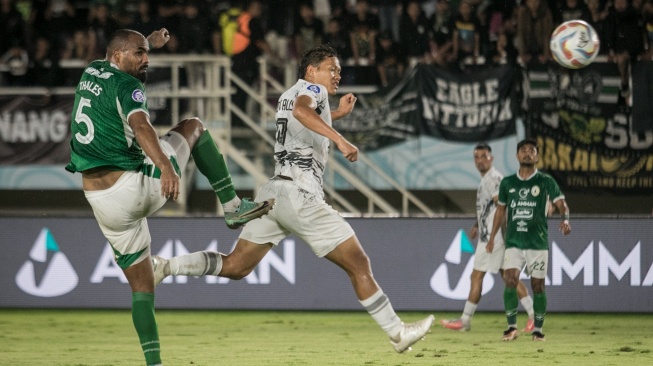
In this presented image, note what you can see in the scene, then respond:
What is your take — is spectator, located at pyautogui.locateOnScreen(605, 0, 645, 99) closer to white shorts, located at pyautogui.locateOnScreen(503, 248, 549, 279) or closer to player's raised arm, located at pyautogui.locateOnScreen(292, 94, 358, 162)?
white shorts, located at pyautogui.locateOnScreen(503, 248, 549, 279)

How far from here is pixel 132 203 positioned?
6887mm

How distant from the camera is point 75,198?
47.1 ft

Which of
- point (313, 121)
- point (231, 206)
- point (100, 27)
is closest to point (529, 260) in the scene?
point (231, 206)

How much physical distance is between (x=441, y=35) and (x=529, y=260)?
5.45 metres

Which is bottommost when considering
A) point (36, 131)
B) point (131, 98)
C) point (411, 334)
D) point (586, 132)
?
point (411, 334)

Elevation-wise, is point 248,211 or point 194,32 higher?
point 194,32

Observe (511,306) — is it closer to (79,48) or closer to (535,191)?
(535,191)

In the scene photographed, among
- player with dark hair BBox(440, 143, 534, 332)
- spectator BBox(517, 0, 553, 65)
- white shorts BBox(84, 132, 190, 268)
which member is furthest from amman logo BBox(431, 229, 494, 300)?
white shorts BBox(84, 132, 190, 268)

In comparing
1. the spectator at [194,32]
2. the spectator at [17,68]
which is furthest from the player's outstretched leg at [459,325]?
the spectator at [17,68]

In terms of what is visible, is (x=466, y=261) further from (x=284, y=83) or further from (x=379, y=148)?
(x=284, y=83)

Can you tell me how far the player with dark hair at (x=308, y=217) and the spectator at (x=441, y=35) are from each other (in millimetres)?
7562

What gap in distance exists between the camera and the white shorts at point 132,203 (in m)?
6.88

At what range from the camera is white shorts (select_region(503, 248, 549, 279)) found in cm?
1055

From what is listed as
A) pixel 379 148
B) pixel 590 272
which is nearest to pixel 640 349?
pixel 590 272
